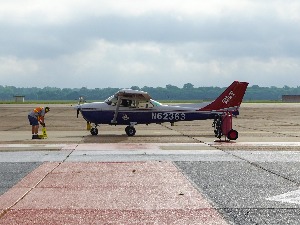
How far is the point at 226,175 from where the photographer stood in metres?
10.9

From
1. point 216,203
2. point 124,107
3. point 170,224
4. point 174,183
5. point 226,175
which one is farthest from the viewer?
point 124,107

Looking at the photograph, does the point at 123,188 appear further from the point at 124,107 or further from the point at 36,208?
the point at 124,107

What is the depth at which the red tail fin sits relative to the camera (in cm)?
2580

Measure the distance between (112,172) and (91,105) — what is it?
13667mm

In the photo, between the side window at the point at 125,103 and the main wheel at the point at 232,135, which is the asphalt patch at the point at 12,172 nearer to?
the main wheel at the point at 232,135

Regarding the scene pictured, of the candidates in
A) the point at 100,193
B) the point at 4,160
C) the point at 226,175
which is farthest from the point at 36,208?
the point at 4,160

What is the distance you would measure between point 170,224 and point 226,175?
182 inches

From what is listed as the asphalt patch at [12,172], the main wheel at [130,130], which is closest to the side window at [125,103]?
the main wheel at [130,130]

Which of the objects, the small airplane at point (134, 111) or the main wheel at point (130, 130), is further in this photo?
the main wheel at point (130, 130)

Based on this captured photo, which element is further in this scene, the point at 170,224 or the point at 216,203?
the point at 216,203

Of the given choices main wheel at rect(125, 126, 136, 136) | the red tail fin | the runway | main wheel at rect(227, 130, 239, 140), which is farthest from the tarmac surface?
the red tail fin

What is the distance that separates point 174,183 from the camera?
984 centimetres

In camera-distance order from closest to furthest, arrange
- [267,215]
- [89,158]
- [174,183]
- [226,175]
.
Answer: [267,215] → [174,183] → [226,175] → [89,158]

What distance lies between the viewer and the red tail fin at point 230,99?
1016 inches
